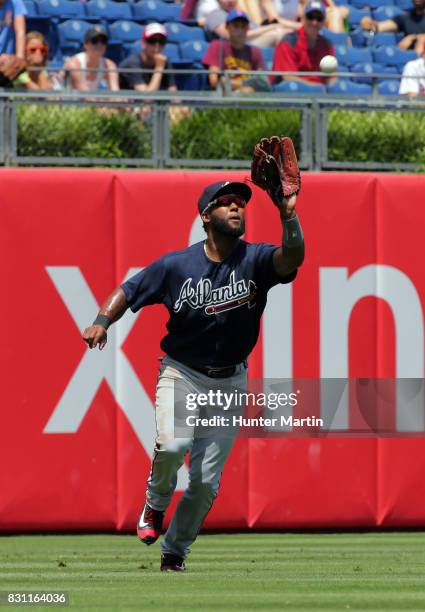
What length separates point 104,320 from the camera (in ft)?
22.2

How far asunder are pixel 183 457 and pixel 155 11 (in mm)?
8762

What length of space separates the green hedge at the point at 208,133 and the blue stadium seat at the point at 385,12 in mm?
4987

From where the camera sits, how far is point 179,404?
6848 mm

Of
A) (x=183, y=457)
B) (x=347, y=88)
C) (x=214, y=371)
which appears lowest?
(x=183, y=457)

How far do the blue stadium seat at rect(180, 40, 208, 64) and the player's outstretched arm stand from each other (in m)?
7.07

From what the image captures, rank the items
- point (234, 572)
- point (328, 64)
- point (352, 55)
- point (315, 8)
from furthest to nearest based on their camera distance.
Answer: point (352, 55)
point (315, 8)
point (328, 64)
point (234, 572)

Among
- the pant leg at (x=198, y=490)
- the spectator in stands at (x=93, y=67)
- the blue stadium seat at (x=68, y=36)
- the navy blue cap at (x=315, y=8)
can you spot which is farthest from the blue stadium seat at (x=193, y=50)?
the pant leg at (x=198, y=490)

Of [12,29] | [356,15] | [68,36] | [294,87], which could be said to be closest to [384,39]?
[356,15]

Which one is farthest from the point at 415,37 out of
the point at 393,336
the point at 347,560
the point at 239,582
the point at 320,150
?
the point at 239,582

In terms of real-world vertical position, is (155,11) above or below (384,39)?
above

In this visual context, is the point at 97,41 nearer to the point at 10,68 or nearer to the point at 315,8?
the point at 10,68

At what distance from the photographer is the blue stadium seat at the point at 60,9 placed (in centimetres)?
1401

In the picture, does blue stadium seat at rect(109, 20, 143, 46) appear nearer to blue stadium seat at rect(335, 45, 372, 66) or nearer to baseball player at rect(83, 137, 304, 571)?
blue stadium seat at rect(335, 45, 372, 66)

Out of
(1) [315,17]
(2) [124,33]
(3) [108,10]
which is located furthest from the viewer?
(3) [108,10]
